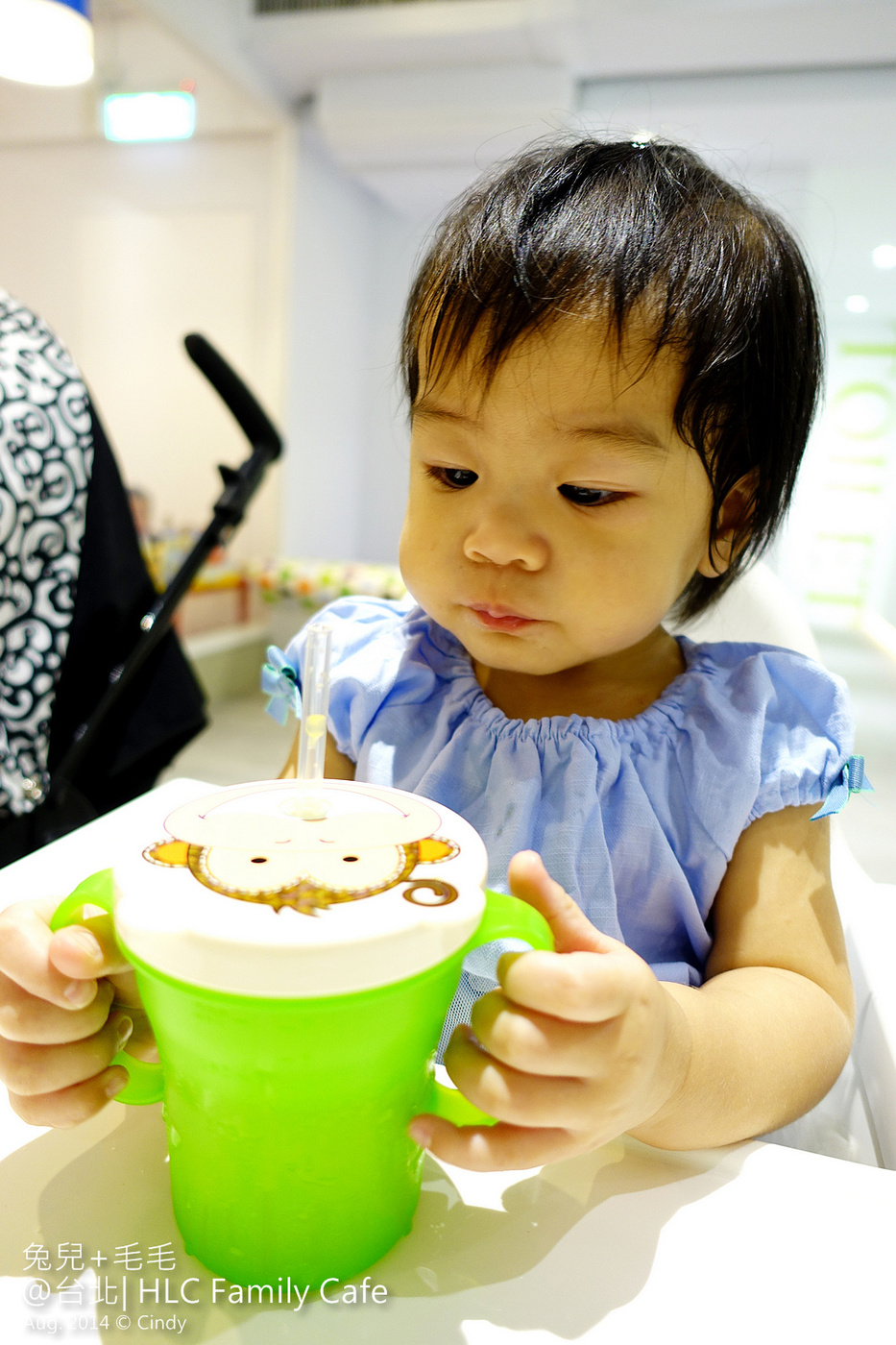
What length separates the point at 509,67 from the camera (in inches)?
97.5

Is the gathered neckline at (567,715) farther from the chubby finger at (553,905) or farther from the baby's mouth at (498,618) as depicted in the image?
the chubby finger at (553,905)

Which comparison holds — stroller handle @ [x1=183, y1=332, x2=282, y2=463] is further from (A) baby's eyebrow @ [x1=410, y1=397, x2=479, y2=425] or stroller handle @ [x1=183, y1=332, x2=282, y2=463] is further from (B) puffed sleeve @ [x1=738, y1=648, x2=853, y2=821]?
(B) puffed sleeve @ [x1=738, y1=648, x2=853, y2=821]

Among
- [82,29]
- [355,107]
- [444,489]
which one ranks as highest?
[355,107]

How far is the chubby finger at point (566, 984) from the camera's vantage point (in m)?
0.29

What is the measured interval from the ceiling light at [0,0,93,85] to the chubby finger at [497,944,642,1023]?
1.78 m

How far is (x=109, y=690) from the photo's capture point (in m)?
1.16

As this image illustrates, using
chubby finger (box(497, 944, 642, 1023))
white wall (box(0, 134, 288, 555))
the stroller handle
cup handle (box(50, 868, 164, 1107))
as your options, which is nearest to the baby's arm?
chubby finger (box(497, 944, 642, 1023))

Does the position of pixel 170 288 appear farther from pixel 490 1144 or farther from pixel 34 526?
pixel 490 1144

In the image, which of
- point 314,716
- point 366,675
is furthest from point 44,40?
point 314,716

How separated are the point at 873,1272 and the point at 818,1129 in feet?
0.95

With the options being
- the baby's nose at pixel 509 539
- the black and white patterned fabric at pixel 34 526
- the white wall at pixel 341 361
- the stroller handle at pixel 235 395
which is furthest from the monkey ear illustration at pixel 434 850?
the white wall at pixel 341 361

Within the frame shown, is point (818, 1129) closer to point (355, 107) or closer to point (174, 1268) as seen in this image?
point (174, 1268)

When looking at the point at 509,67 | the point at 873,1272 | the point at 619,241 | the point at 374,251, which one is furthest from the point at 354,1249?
the point at 374,251

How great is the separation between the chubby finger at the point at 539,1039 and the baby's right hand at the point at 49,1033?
13cm
